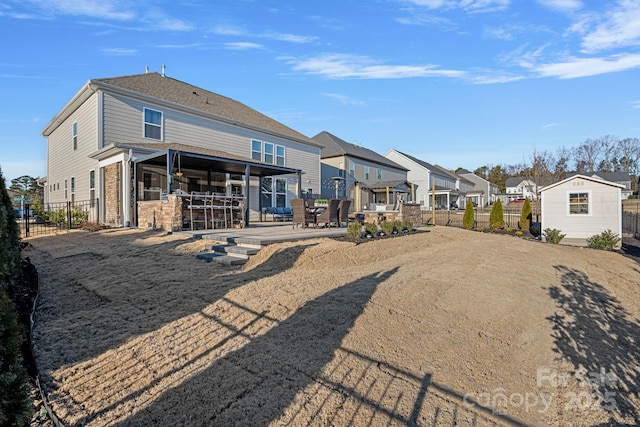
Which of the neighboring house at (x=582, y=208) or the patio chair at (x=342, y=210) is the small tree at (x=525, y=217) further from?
the patio chair at (x=342, y=210)

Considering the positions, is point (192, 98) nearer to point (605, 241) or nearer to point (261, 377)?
point (261, 377)

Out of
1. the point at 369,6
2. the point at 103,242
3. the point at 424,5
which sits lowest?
the point at 103,242

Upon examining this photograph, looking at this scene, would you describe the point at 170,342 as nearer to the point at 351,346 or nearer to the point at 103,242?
the point at 351,346

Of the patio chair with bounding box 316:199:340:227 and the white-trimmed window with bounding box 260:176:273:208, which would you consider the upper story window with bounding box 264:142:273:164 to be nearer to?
the white-trimmed window with bounding box 260:176:273:208

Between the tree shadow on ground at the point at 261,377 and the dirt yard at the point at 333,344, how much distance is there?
0.5 inches

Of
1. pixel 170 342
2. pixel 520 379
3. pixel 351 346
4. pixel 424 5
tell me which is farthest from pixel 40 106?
pixel 520 379

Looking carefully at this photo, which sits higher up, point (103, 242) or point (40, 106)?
point (40, 106)

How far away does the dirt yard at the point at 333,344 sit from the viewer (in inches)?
88.0

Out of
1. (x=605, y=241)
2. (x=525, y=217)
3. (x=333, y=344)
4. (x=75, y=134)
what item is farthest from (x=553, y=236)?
(x=75, y=134)

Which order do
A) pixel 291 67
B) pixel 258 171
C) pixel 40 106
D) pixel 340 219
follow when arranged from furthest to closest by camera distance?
pixel 40 106, pixel 258 171, pixel 291 67, pixel 340 219

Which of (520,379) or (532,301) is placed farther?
(532,301)

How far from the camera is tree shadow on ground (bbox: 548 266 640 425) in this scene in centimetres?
262

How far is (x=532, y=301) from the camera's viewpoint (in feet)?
14.4

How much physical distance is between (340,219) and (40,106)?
18.1 m
